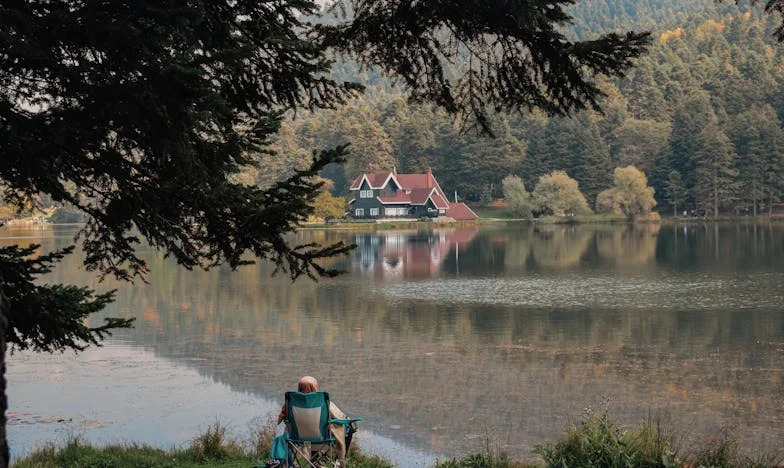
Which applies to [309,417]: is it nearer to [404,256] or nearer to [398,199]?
[404,256]

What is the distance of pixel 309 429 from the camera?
6.30 meters

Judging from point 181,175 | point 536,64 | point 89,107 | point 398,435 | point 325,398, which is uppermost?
point 536,64

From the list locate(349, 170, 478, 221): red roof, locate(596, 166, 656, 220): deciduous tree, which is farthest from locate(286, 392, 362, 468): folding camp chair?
locate(349, 170, 478, 221): red roof

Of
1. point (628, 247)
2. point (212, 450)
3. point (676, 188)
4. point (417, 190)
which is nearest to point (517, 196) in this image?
point (417, 190)

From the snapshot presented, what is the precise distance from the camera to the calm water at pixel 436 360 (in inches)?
497

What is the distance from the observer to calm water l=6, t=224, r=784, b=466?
41.4 ft

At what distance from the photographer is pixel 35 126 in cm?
574

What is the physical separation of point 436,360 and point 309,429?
1124 centimetres

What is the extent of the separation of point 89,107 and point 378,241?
197ft

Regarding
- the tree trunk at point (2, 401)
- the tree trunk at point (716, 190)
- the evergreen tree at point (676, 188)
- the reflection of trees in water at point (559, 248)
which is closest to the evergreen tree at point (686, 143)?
the evergreen tree at point (676, 188)

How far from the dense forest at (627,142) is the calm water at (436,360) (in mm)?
61816

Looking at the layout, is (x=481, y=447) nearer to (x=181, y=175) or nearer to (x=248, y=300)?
(x=181, y=175)

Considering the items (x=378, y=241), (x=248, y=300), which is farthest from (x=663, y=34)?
(x=248, y=300)

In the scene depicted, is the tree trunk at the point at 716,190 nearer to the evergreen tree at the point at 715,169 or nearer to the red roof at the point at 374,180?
the evergreen tree at the point at 715,169
